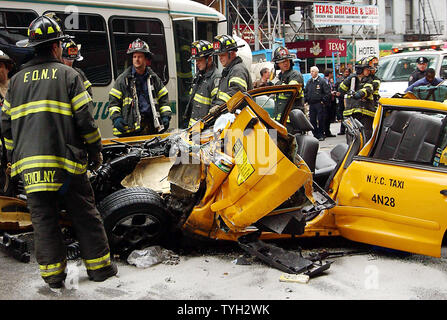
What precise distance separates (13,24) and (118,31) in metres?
1.72

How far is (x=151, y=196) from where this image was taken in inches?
159

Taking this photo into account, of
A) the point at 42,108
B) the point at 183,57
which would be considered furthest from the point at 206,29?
the point at 42,108

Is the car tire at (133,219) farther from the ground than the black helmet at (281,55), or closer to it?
closer to it

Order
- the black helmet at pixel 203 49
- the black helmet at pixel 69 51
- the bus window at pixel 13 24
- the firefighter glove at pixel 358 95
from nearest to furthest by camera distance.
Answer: the black helmet at pixel 69 51 < the black helmet at pixel 203 49 < the bus window at pixel 13 24 < the firefighter glove at pixel 358 95

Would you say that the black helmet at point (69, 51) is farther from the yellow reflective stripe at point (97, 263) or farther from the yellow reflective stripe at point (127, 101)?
the yellow reflective stripe at point (97, 263)

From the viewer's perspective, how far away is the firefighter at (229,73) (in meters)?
5.60

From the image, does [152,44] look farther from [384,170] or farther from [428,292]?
[428,292]

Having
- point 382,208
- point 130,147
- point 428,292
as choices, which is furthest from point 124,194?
point 428,292

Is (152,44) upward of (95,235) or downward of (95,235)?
upward

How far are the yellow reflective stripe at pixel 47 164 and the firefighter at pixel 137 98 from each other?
2.38 meters

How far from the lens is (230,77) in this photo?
5719mm

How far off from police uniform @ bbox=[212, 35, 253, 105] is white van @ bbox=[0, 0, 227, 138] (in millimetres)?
2812

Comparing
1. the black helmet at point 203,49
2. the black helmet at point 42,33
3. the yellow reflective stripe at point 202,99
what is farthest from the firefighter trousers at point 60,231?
the black helmet at point 203,49

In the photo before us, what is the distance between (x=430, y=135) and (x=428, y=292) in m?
1.27
